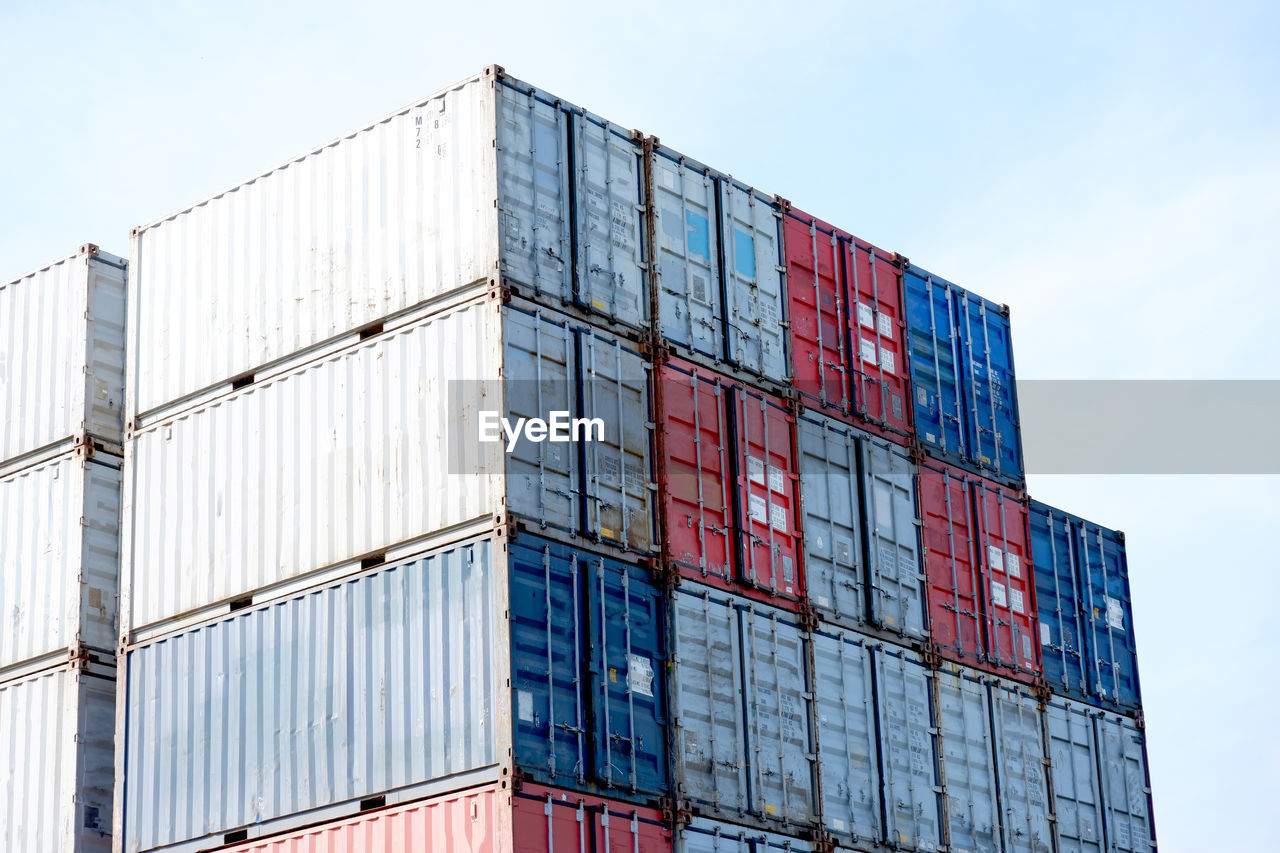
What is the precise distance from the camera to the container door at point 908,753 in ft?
86.4

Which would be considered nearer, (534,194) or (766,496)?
(534,194)

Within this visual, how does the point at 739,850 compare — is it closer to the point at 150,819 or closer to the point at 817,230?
the point at 150,819

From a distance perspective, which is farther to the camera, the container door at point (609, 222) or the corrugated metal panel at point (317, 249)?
the container door at point (609, 222)

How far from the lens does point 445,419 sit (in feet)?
76.1

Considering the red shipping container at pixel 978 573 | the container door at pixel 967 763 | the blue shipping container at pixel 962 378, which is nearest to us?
the container door at pixel 967 763

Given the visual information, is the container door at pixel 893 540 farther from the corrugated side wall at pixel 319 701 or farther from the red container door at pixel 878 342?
the corrugated side wall at pixel 319 701

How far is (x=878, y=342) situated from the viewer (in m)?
29.1

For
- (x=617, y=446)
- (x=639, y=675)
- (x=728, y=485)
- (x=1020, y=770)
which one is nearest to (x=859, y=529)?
(x=728, y=485)

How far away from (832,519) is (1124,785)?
7537mm

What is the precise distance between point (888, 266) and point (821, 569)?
566 centimetres

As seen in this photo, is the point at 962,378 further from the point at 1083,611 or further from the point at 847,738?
the point at 847,738

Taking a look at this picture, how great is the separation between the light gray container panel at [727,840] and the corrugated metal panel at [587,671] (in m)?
0.62

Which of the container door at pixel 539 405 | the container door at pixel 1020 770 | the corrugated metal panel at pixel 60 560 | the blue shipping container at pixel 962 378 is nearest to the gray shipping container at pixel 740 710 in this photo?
the container door at pixel 539 405

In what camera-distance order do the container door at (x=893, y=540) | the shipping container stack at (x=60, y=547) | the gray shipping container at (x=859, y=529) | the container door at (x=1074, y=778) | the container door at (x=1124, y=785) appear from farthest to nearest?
the container door at (x=1124, y=785) → the container door at (x=1074, y=778) → the container door at (x=893, y=540) → the gray shipping container at (x=859, y=529) → the shipping container stack at (x=60, y=547)
